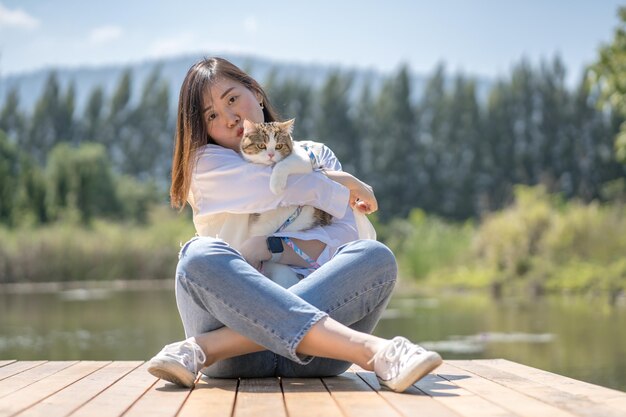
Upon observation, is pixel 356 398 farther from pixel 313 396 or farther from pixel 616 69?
pixel 616 69

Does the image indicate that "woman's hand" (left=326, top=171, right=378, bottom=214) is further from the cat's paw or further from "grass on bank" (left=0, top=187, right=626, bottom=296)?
"grass on bank" (left=0, top=187, right=626, bottom=296)

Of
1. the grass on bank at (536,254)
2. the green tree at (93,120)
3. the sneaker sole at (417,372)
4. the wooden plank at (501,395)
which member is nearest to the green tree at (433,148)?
the green tree at (93,120)

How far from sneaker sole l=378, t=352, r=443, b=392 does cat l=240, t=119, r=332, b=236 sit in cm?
56

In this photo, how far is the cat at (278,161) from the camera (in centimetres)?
248

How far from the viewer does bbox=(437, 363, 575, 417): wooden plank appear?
1847mm

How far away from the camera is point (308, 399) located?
2027mm

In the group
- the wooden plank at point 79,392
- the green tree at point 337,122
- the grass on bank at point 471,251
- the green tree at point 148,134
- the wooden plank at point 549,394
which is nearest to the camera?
the wooden plank at point 549,394

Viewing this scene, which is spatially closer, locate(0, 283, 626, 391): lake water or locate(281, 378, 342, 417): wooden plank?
locate(281, 378, 342, 417): wooden plank

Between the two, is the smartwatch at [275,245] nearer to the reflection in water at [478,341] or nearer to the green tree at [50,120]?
the reflection in water at [478,341]

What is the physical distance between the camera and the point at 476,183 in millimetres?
26656

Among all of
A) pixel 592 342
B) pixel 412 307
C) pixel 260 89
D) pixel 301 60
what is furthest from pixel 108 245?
pixel 301 60

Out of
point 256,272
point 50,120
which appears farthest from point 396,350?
point 50,120

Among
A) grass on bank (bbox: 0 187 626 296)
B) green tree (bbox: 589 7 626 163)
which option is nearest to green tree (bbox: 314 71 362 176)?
grass on bank (bbox: 0 187 626 296)

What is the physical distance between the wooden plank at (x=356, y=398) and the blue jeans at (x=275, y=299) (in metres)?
0.06
